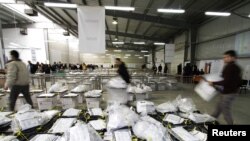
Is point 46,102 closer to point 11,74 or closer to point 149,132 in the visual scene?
point 11,74

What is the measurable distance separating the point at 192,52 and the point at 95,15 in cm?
882

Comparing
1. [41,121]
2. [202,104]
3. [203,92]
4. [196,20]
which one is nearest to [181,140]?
[203,92]

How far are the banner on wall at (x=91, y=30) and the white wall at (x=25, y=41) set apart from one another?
1018cm

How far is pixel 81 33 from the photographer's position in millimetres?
3863

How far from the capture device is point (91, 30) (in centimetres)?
390

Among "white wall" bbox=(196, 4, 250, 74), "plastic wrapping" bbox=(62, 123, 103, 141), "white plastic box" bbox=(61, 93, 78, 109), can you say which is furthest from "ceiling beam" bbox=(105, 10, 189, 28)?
"plastic wrapping" bbox=(62, 123, 103, 141)

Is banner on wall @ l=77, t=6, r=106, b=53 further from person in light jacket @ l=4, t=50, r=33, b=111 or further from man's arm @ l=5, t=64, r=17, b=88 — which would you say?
man's arm @ l=5, t=64, r=17, b=88

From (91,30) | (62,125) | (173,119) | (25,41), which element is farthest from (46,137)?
(25,41)

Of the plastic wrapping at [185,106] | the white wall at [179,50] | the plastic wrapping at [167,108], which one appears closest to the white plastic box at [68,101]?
the plastic wrapping at [167,108]

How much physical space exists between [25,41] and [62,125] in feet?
42.3

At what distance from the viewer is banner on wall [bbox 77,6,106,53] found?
3867 mm

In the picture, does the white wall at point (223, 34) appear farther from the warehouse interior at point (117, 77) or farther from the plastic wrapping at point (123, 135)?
the plastic wrapping at point (123, 135)

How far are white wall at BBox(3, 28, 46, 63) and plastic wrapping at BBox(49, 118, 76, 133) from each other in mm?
12364

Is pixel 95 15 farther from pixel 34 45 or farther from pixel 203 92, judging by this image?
pixel 34 45
